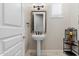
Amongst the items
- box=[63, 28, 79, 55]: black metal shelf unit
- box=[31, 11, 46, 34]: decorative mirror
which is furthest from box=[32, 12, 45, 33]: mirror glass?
box=[63, 28, 79, 55]: black metal shelf unit

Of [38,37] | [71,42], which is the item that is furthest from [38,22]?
[71,42]

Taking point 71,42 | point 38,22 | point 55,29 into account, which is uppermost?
point 38,22

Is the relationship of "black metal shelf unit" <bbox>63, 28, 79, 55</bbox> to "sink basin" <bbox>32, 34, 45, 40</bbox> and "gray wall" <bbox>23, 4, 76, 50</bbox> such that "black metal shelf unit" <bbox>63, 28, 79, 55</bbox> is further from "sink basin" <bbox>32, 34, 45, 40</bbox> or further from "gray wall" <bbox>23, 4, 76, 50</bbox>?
"sink basin" <bbox>32, 34, 45, 40</bbox>

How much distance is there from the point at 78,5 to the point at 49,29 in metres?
0.65

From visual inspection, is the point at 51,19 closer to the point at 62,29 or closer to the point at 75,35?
the point at 62,29

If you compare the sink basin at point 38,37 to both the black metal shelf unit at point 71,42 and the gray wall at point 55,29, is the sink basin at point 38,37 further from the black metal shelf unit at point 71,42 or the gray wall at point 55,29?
the black metal shelf unit at point 71,42

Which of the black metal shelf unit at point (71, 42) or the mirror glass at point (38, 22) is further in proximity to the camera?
the mirror glass at point (38, 22)

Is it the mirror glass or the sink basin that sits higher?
the mirror glass

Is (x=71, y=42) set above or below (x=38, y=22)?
below

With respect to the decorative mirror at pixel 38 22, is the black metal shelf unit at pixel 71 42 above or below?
below

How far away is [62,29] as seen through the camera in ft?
6.89

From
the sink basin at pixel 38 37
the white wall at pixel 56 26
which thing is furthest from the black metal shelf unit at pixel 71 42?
the sink basin at pixel 38 37

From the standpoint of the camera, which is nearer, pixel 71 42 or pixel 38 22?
pixel 71 42

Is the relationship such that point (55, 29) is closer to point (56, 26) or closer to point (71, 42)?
point (56, 26)
